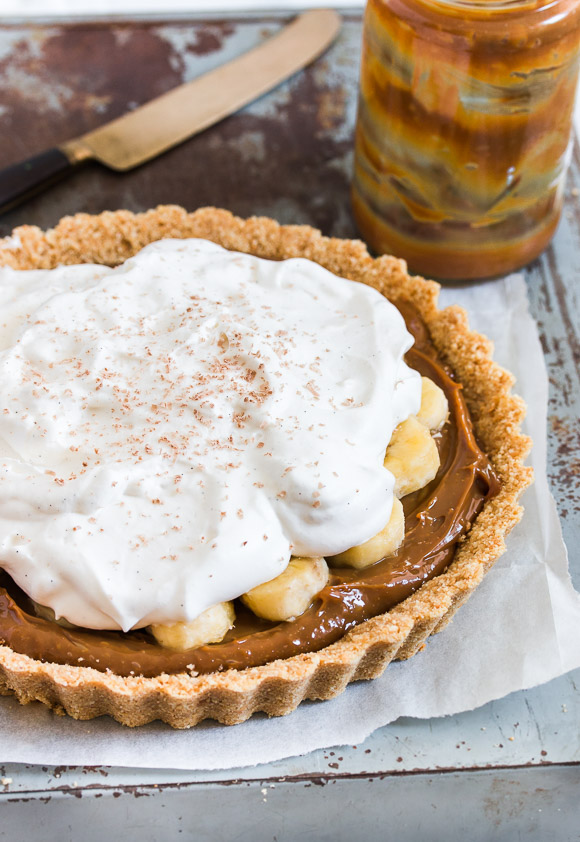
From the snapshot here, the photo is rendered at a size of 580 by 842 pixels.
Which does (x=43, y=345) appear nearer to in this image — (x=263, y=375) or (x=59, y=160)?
(x=263, y=375)

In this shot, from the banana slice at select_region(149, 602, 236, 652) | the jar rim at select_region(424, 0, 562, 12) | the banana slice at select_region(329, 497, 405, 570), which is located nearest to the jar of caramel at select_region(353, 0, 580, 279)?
the jar rim at select_region(424, 0, 562, 12)

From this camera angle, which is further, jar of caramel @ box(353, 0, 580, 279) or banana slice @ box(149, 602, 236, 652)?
jar of caramel @ box(353, 0, 580, 279)

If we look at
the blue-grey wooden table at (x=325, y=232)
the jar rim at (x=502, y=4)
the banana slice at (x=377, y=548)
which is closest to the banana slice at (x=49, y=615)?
the blue-grey wooden table at (x=325, y=232)

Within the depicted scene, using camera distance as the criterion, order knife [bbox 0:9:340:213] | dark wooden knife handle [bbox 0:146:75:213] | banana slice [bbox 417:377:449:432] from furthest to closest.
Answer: knife [bbox 0:9:340:213], dark wooden knife handle [bbox 0:146:75:213], banana slice [bbox 417:377:449:432]

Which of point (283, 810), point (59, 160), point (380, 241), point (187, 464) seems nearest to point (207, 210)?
point (380, 241)

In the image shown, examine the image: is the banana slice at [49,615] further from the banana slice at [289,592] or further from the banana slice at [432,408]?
the banana slice at [432,408]

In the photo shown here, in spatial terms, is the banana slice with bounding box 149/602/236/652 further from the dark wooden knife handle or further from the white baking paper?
the dark wooden knife handle
